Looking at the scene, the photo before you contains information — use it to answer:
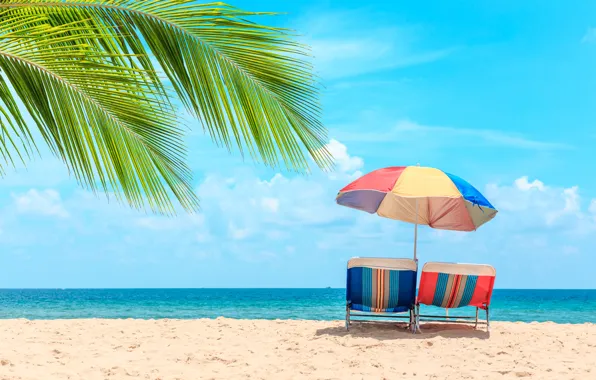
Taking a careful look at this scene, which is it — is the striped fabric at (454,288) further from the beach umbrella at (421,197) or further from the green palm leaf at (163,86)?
the green palm leaf at (163,86)

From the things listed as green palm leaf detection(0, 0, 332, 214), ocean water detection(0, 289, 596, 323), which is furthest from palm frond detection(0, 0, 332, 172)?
ocean water detection(0, 289, 596, 323)

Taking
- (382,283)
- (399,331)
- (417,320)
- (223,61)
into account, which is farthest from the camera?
(399,331)

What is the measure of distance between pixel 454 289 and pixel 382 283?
2.57ft

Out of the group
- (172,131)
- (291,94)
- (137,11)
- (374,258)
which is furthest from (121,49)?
(374,258)

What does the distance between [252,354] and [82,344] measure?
6.21ft

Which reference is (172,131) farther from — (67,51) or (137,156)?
(67,51)

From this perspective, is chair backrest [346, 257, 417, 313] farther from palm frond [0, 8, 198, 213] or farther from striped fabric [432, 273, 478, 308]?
palm frond [0, 8, 198, 213]

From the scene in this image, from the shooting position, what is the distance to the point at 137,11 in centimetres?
210

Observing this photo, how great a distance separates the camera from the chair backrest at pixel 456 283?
6.37 meters

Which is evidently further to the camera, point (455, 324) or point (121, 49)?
point (455, 324)

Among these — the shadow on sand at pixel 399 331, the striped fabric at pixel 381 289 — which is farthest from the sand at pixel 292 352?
the striped fabric at pixel 381 289

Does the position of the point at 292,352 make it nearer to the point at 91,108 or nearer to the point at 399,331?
the point at 399,331

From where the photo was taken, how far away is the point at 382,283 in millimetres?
6340

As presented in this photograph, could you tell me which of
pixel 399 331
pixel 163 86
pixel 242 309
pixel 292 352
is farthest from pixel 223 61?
pixel 242 309
